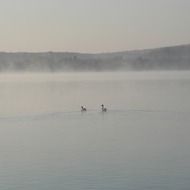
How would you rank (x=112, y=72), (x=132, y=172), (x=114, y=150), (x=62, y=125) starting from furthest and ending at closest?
1. (x=112, y=72)
2. (x=62, y=125)
3. (x=114, y=150)
4. (x=132, y=172)

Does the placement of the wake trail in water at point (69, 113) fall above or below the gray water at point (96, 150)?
above

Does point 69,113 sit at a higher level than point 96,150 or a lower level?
higher

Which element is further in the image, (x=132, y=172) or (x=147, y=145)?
(x=147, y=145)

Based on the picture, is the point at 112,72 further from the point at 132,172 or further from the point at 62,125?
the point at 132,172

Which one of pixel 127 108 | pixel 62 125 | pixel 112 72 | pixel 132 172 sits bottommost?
pixel 132 172

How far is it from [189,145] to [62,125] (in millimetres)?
9580

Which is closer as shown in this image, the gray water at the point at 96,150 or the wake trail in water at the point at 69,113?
the gray water at the point at 96,150

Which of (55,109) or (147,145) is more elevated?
(55,109)

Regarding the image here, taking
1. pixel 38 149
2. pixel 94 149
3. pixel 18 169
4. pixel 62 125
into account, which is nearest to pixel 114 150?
pixel 94 149

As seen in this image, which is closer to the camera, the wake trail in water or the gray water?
the gray water

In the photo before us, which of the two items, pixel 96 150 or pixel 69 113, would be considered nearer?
pixel 96 150

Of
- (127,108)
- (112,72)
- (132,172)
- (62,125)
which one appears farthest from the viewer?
(112,72)

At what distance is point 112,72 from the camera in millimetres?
163000

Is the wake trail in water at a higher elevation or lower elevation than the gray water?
higher
